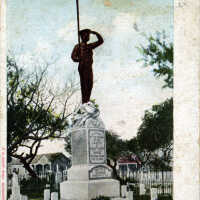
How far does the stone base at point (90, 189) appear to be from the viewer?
872 cm

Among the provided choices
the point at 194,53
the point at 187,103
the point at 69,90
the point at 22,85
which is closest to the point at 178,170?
the point at 187,103

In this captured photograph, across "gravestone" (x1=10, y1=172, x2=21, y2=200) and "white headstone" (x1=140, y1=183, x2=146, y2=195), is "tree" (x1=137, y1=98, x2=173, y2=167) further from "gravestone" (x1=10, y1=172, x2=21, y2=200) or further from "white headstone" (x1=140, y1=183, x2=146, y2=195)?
"gravestone" (x1=10, y1=172, x2=21, y2=200)

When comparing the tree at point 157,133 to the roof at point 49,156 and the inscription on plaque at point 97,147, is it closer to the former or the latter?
the inscription on plaque at point 97,147

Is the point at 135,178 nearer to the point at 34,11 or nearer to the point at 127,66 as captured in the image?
the point at 127,66

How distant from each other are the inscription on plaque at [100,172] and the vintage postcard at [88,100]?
0.02 metres

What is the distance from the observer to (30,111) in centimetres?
998

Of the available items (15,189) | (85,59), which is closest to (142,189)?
(15,189)

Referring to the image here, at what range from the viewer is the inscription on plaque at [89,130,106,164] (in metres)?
9.02

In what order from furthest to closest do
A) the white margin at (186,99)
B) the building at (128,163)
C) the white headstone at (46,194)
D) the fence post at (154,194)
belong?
the building at (128,163) < the white headstone at (46,194) < the fence post at (154,194) < the white margin at (186,99)

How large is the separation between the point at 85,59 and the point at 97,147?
1716 mm

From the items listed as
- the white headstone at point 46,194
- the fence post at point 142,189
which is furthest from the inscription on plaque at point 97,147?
the white headstone at point 46,194

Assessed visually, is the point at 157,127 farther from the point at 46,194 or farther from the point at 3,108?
the point at 3,108

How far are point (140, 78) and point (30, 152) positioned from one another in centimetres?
261

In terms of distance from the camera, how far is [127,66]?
363 inches
